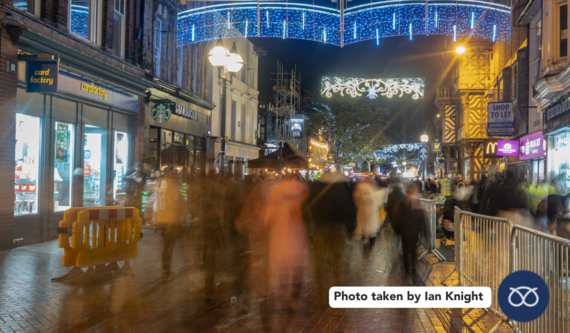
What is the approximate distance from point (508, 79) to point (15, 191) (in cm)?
2270

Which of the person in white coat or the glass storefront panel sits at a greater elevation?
the glass storefront panel

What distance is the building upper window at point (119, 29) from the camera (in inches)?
650

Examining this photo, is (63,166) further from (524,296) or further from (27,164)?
(524,296)

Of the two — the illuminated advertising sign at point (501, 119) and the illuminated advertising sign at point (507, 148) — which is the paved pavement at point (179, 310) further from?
the illuminated advertising sign at point (507, 148)

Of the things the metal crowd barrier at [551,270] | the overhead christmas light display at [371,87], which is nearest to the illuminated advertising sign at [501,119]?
the overhead christmas light display at [371,87]

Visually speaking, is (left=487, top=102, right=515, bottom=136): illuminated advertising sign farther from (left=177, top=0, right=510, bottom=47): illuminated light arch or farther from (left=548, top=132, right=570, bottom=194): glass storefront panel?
(left=177, top=0, right=510, bottom=47): illuminated light arch

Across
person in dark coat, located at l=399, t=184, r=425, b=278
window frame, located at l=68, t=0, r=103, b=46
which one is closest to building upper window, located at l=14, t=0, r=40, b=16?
window frame, located at l=68, t=0, r=103, b=46

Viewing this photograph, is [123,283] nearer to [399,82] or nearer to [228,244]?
[228,244]

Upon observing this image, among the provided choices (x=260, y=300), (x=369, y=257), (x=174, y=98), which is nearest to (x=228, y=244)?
(x=260, y=300)

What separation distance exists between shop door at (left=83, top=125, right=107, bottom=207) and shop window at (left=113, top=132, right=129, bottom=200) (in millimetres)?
712

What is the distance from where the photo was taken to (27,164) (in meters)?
12.1

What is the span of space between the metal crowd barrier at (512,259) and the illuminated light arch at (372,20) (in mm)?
8372

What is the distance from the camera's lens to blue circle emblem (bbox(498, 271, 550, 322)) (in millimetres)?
4457

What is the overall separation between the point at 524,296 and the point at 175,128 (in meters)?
18.5
